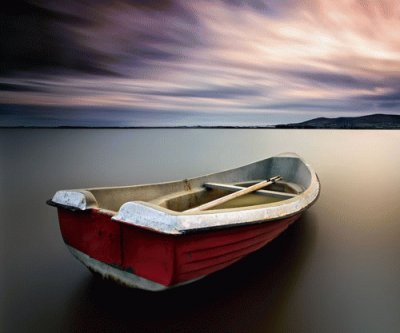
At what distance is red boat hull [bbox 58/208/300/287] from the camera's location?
226cm

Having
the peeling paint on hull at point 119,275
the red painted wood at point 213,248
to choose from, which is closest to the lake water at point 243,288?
the peeling paint on hull at point 119,275

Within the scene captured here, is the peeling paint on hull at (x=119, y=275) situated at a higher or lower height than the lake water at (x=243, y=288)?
higher

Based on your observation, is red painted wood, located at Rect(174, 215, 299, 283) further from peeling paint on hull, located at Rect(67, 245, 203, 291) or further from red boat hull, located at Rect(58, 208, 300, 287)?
peeling paint on hull, located at Rect(67, 245, 203, 291)

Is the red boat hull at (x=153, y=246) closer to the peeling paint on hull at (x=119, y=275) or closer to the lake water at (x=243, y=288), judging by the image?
the peeling paint on hull at (x=119, y=275)

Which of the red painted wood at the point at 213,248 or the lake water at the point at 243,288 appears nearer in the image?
the red painted wood at the point at 213,248

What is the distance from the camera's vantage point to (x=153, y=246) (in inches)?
89.5

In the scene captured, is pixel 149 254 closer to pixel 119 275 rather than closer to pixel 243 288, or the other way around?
pixel 119 275

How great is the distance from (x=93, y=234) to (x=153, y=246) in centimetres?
62

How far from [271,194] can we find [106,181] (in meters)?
5.77

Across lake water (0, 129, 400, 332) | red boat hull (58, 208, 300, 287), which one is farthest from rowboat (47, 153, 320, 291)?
lake water (0, 129, 400, 332)

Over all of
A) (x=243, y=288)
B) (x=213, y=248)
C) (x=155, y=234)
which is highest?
(x=155, y=234)

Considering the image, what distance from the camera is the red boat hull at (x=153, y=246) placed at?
2258mm

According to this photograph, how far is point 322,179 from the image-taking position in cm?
979

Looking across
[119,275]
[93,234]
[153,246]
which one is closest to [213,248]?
[153,246]
